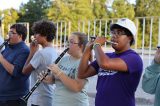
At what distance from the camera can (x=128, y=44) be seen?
3357 millimetres

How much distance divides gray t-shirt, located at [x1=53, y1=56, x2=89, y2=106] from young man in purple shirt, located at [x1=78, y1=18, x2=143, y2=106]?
0.52 meters

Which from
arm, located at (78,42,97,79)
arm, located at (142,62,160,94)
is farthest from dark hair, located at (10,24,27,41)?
arm, located at (142,62,160,94)

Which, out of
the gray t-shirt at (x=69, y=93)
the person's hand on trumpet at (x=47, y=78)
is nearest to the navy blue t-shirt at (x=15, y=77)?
the person's hand on trumpet at (x=47, y=78)

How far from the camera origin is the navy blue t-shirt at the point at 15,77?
4480 millimetres

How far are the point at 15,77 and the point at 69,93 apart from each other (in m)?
0.95

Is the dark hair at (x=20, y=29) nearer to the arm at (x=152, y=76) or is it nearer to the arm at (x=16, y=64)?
the arm at (x=16, y=64)

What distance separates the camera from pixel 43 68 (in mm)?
4262

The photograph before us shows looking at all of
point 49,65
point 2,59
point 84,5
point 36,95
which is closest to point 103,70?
A: point 49,65

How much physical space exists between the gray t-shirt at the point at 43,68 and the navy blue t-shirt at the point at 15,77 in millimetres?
291

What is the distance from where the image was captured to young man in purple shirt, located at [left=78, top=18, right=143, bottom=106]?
10.5 ft

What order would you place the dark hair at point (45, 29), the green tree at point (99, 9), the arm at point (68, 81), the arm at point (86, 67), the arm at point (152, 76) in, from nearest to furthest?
the arm at point (152, 76) < the arm at point (86, 67) < the arm at point (68, 81) < the dark hair at point (45, 29) < the green tree at point (99, 9)

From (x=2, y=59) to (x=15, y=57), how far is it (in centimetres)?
18

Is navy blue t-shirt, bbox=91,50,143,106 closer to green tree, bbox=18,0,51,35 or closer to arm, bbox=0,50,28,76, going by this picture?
arm, bbox=0,50,28,76

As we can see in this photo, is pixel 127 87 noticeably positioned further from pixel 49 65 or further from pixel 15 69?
pixel 15 69
